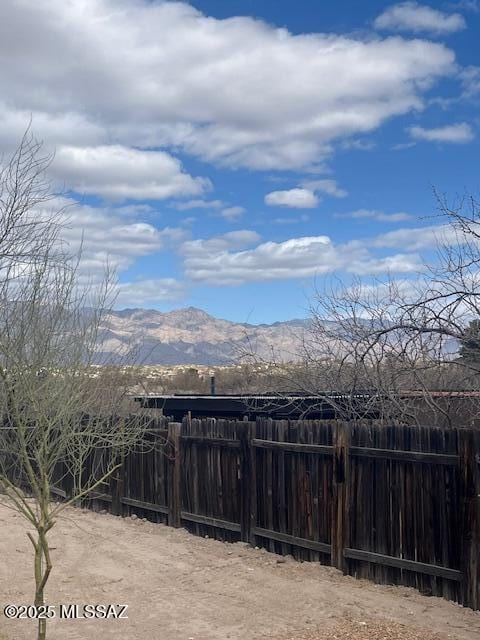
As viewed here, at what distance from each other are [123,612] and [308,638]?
2080 millimetres

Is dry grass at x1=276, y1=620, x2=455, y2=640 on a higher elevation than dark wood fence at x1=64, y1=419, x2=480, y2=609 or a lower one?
lower

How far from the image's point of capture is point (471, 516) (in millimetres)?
7383

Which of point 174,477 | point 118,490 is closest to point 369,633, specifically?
point 174,477

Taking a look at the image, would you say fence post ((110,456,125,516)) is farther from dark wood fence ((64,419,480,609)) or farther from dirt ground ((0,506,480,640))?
dirt ground ((0,506,480,640))

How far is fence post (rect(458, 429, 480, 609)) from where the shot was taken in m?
7.33

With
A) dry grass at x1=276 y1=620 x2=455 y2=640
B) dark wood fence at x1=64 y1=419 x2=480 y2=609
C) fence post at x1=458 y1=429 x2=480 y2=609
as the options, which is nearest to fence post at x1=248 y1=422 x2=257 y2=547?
dark wood fence at x1=64 y1=419 x2=480 y2=609

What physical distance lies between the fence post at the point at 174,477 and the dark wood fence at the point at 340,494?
2 centimetres

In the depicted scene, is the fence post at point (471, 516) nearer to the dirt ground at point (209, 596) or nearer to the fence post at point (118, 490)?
the dirt ground at point (209, 596)

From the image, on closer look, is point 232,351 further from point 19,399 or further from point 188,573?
point 19,399

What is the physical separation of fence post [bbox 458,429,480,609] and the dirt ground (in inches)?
8.6

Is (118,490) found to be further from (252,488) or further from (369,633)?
(369,633)

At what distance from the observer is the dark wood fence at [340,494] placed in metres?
7.64

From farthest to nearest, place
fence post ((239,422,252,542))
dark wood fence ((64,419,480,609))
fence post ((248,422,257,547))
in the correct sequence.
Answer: fence post ((239,422,252,542)) → fence post ((248,422,257,547)) → dark wood fence ((64,419,480,609))

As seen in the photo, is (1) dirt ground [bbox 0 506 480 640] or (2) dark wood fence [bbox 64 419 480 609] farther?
(2) dark wood fence [bbox 64 419 480 609]
